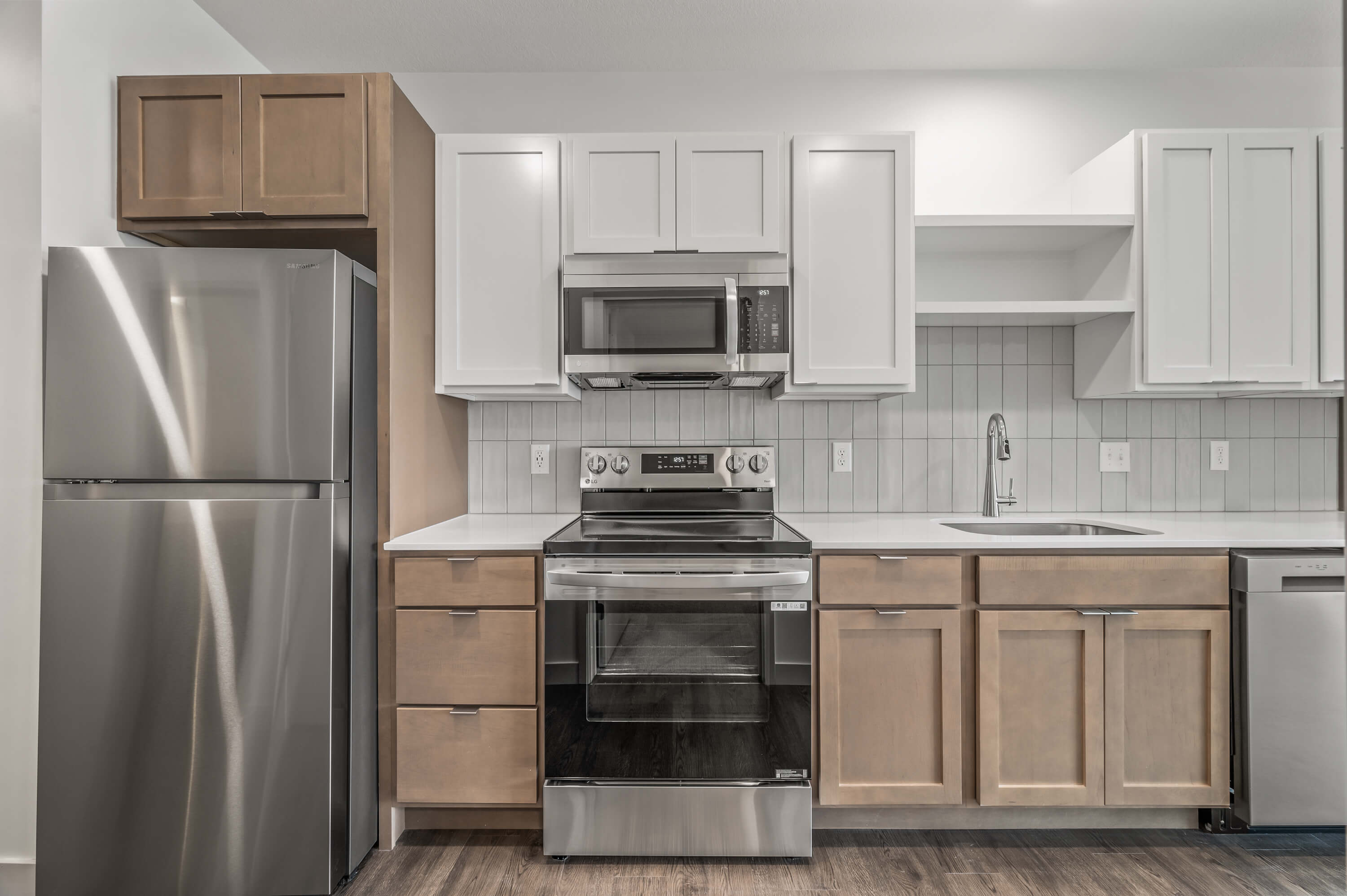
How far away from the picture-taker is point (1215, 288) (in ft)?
7.11

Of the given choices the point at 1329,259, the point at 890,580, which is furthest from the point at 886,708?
the point at 1329,259

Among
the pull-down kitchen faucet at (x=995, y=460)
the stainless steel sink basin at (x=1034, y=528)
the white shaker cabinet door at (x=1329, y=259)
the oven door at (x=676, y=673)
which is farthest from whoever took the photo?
the pull-down kitchen faucet at (x=995, y=460)

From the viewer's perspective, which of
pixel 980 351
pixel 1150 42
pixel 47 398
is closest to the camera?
pixel 47 398

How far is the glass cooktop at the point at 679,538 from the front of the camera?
187cm

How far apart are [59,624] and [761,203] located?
7.21 ft

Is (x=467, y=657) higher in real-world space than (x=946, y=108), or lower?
lower

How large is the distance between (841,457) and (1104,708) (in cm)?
110

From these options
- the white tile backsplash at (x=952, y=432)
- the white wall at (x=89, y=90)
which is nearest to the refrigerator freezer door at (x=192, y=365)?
the white wall at (x=89, y=90)

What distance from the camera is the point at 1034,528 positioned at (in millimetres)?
2445

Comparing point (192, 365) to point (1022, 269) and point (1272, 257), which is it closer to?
point (1022, 269)

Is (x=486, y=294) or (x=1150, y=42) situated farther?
(x=1150, y=42)

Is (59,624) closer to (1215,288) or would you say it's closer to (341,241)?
(341,241)

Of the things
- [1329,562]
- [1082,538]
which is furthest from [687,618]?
[1329,562]

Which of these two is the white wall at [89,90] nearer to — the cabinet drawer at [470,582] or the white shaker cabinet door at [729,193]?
the cabinet drawer at [470,582]
